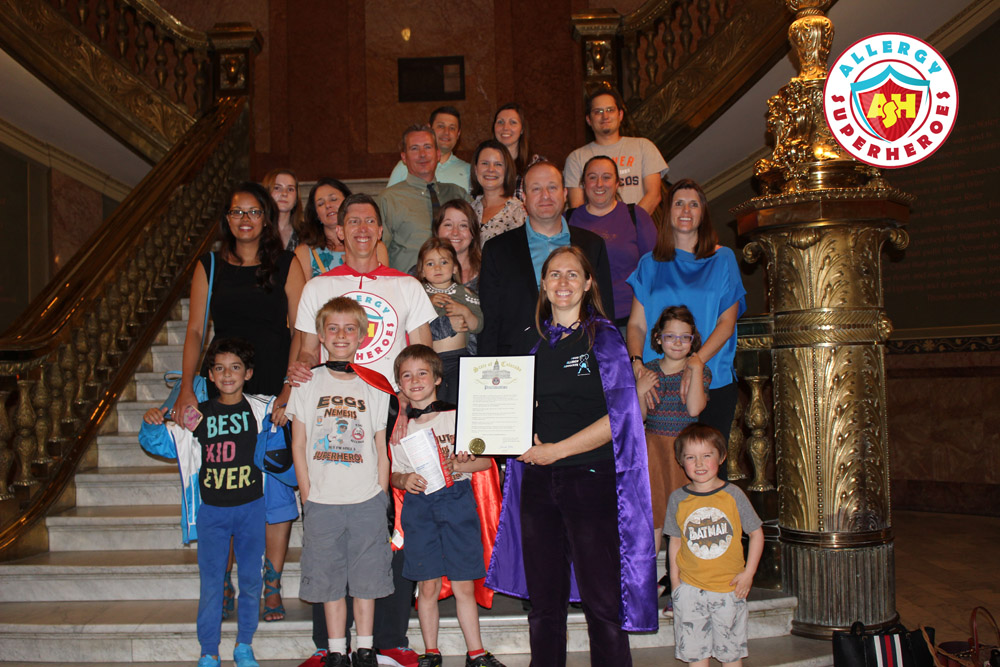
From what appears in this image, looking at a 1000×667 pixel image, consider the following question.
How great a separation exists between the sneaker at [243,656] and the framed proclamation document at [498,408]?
1.41m

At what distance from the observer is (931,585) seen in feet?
16.8

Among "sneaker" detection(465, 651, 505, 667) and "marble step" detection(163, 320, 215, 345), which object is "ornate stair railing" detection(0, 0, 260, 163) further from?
"sneaker" detection(465, 651, 505, 667)

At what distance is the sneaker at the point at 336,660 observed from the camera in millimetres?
3240

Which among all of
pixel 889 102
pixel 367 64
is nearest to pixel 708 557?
pixel 889 102

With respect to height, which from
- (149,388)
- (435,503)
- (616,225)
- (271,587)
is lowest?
(271,587)

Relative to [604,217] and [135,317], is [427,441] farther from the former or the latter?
[135,317]

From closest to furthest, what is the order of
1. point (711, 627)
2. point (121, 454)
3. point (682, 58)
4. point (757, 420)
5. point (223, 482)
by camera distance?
1. point (711, 627)
2. point (223, 482)
3. point (757, 420)
4. point (121, 454)
5. point (682, 58)

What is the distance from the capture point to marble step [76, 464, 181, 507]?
4727 mm

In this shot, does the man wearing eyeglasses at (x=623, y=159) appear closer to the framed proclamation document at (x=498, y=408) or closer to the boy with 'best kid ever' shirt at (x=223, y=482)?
the framed proclamation document at (x=498, y=408)

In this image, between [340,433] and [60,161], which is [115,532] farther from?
[60,161]

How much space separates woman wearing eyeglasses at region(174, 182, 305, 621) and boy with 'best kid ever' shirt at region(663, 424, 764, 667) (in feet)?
5.93

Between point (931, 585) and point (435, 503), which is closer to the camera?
point (435, 503)

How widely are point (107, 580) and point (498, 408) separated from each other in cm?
241

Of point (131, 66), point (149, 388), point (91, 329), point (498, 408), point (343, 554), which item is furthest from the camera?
point (131, 66)
